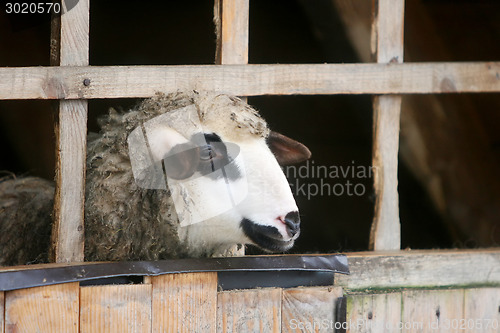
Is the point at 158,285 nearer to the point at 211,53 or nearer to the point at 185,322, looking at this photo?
the point at 185,322

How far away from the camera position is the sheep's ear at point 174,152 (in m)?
2.32

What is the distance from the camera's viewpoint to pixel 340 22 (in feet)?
13.5

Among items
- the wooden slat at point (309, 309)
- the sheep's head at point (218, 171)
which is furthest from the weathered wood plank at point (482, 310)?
the sheep's head at point (218, 171)

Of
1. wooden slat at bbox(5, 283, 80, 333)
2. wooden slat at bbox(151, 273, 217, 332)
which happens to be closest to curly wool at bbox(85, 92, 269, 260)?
wooden slat at bbox(151, 273, 217, 332)

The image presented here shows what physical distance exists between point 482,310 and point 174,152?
160cm

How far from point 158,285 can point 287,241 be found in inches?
19.1

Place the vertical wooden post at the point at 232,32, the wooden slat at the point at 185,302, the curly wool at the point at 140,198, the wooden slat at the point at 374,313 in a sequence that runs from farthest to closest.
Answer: the wooden slat at the point at 374,313 → the vertical wooden post at the point at 232,32 → the curly wool at the point at 140,198 → the wooden slat at the point at 185,302

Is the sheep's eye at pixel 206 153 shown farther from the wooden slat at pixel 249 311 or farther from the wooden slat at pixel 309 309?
the wooden slat at pixel 309 309

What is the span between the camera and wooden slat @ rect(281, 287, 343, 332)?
254 centimetres

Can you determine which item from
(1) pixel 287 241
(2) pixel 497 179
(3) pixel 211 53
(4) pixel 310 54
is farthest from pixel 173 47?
(1) pixel 287 241

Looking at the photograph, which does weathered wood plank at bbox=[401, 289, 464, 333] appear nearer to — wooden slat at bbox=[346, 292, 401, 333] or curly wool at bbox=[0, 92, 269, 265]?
wooden slat at bbox=[346, 292, 401, 333]

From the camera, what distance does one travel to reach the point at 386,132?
281 centimetres

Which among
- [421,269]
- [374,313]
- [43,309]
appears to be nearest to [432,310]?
[421,269]

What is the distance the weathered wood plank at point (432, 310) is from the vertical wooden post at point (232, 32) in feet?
4.06
